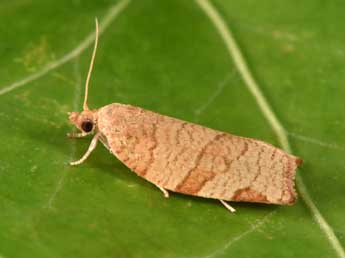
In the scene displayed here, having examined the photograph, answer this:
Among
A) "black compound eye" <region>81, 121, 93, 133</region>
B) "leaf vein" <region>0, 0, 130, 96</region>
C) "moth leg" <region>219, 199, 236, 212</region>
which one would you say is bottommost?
"moth leg" <region>219, 199, 236, 212</region>

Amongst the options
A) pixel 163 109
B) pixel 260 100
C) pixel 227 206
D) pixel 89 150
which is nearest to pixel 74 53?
pixel 163 109

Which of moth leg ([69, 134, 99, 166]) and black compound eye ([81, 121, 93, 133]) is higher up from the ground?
black compound eye ([81, 121, 93, 133])

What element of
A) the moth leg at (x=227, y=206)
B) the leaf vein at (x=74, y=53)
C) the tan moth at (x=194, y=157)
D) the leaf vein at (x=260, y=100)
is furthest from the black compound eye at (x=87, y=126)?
the leaf vein at (x=260, y=100)

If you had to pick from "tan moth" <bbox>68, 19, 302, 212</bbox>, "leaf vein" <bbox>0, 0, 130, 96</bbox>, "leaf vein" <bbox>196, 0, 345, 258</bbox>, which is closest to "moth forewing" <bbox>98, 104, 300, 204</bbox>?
"tan moth" <bbox>68, 19, 302, 212</bbox>

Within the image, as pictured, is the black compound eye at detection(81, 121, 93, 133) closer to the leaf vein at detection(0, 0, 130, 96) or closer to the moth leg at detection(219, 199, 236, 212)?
the leaf vein at detection(0, 0, 130, 96)

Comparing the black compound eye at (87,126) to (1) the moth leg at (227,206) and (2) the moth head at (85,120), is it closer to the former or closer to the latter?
(2) the moth head at (85,120)

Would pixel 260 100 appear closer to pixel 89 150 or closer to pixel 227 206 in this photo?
pixel 227 206
